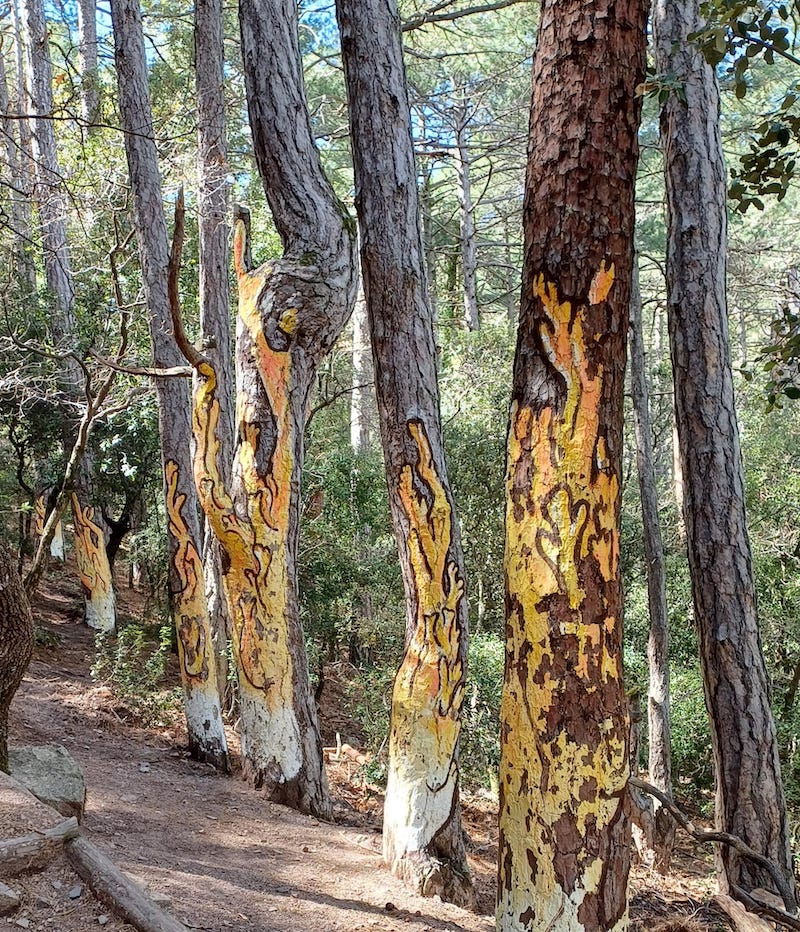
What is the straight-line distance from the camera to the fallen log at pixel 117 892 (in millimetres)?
3387

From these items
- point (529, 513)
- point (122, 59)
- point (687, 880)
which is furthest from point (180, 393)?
point (687, 880)

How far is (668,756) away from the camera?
8.95 m

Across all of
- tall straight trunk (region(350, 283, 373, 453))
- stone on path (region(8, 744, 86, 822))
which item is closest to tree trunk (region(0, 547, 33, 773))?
stone on path (region(8, 744, 86, 822))

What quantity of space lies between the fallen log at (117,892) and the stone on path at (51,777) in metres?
0.93

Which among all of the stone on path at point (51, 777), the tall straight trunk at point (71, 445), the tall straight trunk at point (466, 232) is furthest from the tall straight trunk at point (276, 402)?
the tall straight trunk at point (466, 232)

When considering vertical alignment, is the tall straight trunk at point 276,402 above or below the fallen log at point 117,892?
above

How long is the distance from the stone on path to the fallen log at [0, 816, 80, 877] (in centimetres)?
87

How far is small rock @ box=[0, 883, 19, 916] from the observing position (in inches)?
130

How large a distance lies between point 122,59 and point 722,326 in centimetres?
600

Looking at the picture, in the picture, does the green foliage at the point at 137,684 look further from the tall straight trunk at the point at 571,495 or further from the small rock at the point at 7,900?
the tall straight trunk at the point at 571,495

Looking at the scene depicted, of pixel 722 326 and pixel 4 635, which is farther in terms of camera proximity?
pixel 722 326

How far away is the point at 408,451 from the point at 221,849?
2.77 metres

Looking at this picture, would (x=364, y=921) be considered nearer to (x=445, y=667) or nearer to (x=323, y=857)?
(x=323, y=857)

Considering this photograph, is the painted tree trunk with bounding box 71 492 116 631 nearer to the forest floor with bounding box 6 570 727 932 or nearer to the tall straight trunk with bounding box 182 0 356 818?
the forest floor with bounding box 6 570 727 932
